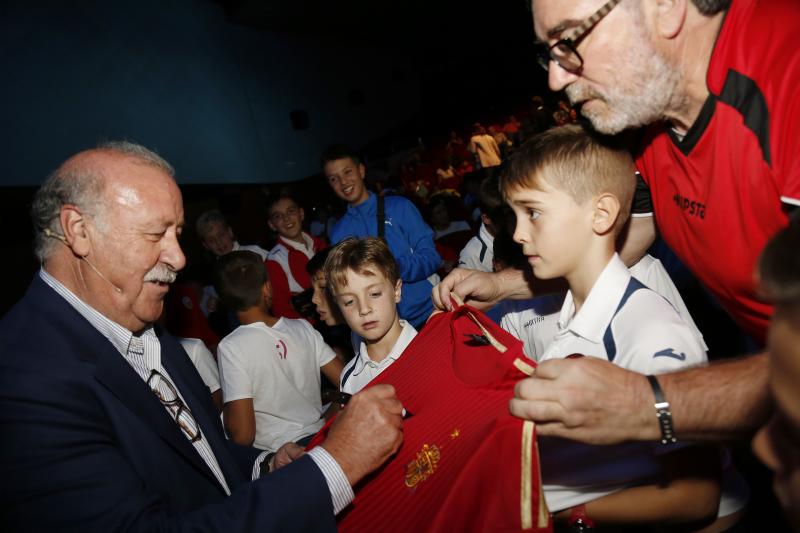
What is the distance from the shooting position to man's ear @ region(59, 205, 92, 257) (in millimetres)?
1542

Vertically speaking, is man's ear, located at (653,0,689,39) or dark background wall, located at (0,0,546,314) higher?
dark background wall, located at (0,0,546,314)

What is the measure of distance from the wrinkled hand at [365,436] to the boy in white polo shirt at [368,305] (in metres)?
1.02

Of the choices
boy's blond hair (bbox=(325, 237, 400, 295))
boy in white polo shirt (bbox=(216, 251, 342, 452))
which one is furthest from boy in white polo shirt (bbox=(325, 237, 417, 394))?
boy in white polo shirt (bbox=(216, 251, 342, 452))

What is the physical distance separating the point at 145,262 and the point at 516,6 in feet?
64.4

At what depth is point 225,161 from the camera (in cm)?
1164

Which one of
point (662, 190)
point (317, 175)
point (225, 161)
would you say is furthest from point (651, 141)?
point (317, 175)

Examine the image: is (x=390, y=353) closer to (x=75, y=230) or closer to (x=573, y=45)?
(x=75, y=230)

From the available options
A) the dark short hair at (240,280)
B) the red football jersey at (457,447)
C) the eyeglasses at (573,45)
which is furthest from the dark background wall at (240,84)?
the eyeglasses at (573,45)

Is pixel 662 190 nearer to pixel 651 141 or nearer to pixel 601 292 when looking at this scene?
pixel 651 141

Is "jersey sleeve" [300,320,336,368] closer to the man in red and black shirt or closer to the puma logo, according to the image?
the man in red and black shirt

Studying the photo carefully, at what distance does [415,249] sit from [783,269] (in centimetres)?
358

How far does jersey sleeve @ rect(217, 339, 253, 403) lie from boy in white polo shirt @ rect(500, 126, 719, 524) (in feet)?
5.99

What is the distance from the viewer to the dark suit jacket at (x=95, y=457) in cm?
118

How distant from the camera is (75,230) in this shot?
1.56 meters
